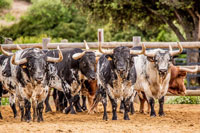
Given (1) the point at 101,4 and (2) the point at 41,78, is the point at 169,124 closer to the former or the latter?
(2) the point at 41,78

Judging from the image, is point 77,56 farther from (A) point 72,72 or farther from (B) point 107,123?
(B) point 107,123

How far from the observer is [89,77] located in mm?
10203

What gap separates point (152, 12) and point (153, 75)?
1142 cm

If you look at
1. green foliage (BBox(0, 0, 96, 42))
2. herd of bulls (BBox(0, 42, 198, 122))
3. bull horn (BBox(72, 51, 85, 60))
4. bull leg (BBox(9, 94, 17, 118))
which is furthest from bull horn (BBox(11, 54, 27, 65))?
green foliage (BBox(0, 0, 96, 42))

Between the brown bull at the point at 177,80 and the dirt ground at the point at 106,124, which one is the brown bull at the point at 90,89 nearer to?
the dirt ground at the point at 106,124

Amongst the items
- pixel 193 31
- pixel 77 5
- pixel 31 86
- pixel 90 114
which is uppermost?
pixel 77 5

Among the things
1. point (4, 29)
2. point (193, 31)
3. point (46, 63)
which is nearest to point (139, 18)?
point (193, 31)

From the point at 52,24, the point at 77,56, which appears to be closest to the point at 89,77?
the point at 77,56

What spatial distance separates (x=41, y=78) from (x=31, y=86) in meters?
0.50

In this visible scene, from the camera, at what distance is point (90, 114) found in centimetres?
1092

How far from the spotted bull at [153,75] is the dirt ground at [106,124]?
541 millimetres

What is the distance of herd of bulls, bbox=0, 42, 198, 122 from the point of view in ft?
30.2

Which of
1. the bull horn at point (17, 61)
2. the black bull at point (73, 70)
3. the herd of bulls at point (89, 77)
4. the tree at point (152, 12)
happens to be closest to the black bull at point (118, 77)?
the herd of bulls at point (89, 77)

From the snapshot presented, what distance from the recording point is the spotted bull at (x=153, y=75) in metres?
9.91
